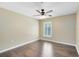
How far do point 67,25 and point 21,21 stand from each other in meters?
3.15

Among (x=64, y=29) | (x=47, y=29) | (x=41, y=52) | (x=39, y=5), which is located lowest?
(x=41, y=52)

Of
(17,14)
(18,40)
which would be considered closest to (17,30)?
(18,40)

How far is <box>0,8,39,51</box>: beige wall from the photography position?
3.55 m

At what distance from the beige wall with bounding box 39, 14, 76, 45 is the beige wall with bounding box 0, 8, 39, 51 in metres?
2.18

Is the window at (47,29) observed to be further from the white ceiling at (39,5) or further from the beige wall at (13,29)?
the white ceiling at (39,5)

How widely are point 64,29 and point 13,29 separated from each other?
11.4 feet

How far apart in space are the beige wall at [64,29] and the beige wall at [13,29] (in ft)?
7.15

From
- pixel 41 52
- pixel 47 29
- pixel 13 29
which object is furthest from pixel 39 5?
pixel 47 29

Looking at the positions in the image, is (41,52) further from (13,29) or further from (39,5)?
(39,5)

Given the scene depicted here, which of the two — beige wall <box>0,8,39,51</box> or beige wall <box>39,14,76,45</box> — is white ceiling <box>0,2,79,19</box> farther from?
beige wall <box>39,14,76,45</box>

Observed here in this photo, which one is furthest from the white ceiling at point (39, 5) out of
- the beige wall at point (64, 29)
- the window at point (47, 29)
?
the window at point (47, 29)

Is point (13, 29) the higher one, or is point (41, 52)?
point (13, 29)

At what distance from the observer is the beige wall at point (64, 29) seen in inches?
192

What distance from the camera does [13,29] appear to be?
4.16 metres
